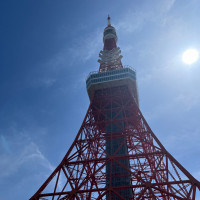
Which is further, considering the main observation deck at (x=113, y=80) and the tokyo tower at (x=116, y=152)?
the main observation deck at (x=113, y=80)

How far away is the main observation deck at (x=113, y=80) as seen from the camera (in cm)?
2592

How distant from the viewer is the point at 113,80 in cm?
2603

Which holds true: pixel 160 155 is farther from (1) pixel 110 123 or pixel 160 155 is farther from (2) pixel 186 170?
(1) pixel 110 123

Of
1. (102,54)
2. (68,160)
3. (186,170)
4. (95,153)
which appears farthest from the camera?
(102,54)


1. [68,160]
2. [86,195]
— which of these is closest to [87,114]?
[68,160]

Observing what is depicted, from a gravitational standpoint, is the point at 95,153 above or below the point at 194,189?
above

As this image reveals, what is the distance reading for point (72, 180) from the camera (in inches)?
688

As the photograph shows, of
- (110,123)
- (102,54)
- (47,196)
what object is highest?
(102,54)

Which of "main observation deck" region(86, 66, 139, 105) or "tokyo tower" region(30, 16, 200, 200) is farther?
"main observation deck" region(86, 66, 139, 105)

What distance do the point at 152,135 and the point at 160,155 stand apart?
236cm

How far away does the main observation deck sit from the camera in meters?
25.9

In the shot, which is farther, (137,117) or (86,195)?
(137,117)

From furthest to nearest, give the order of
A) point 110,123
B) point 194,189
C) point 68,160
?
point 110,123 → point 68,160 → point 194,189

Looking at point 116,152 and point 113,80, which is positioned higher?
point 113,80
